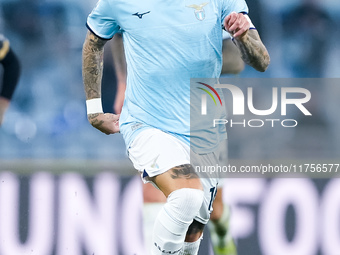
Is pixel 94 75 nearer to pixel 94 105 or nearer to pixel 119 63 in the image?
pixel 94 105

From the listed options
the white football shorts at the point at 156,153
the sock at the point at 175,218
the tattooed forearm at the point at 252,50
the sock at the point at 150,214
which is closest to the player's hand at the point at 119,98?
the sock at the point at 150,214

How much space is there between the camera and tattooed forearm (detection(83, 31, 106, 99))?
3.73 m

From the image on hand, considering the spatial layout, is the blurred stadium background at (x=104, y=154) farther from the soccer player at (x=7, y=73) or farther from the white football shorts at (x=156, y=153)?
the white football shorts at (x=156, y=153)

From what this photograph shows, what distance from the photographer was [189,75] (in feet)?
11.5

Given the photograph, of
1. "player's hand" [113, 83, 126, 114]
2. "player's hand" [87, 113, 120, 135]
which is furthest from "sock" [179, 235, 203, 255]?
"player's hand" [113, 83, 126, 114]

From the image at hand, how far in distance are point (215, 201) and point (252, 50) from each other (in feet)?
3.88

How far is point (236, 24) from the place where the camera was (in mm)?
3174

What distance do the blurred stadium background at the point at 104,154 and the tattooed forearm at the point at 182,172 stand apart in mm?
1384

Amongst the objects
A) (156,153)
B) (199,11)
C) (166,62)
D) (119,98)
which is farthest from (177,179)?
(119,98)

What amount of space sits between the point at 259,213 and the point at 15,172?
5.27 ft

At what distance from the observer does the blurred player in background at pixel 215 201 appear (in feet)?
12.7

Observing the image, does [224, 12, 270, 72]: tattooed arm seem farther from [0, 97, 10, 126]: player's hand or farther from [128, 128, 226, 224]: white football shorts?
[0, 97, 10, 126]: player's hand

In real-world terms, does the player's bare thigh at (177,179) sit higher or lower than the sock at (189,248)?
higher

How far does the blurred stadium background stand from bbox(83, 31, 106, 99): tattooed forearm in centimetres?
103
